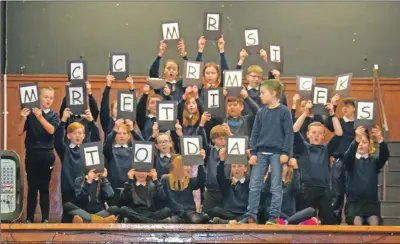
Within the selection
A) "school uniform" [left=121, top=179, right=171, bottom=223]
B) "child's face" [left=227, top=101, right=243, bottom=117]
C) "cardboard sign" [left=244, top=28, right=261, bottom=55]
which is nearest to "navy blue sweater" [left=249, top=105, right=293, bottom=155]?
"child's face" [left=227, top=101, right=243, bottom=117]

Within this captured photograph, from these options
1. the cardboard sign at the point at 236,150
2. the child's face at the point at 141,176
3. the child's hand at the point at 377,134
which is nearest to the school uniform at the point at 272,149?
the cardboard sign at the point at 236,150

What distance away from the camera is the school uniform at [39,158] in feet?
19.7

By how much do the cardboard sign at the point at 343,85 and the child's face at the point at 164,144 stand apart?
57.5 inches

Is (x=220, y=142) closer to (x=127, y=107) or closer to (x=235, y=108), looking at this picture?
(x=235, y=108)

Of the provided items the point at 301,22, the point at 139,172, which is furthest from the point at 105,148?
the point at 301,22

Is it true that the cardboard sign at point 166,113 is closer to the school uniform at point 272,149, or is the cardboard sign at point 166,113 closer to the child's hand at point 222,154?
the child's hand at point 222,154

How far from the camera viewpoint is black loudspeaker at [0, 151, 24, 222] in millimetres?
5820

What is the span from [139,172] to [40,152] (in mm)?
911

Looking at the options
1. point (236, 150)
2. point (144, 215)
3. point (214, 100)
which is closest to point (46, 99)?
point (144, 215)

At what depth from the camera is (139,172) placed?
5781 millimetres

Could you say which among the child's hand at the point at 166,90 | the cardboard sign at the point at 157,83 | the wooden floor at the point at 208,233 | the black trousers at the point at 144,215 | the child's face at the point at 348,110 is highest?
the cardboard sign at the point at 157,83

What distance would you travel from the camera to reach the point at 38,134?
239 inches

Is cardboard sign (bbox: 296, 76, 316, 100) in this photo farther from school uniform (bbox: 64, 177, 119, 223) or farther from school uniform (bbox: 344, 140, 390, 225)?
school uniform (bbox: 64, 177, 119, 223)

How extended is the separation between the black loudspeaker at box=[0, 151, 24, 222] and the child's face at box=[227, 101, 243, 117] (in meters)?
1.77
